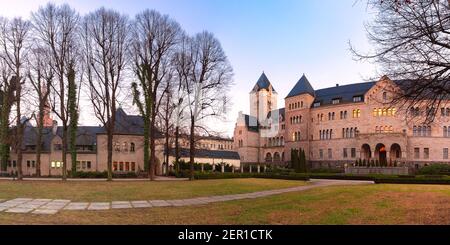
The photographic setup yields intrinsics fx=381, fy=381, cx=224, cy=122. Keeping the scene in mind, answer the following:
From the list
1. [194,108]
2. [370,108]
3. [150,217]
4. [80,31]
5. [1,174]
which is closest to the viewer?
[150,217]

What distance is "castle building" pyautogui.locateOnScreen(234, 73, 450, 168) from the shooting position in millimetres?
68312

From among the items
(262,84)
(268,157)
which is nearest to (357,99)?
(268,157)

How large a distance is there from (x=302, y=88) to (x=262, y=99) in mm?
21141

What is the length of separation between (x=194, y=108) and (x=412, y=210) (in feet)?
88.2

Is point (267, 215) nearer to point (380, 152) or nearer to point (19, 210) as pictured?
point (19, 210)

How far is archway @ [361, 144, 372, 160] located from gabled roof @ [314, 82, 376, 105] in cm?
1010

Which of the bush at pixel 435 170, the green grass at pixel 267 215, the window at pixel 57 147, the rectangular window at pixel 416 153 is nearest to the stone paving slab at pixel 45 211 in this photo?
the green grass at pixel 267 215

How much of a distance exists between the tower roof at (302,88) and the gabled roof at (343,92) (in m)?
2.18

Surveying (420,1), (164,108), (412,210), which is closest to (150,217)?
(412,210)

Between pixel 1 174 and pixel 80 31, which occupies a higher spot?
pixel 80 31

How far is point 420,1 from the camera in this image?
11.4 m

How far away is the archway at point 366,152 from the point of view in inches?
2849

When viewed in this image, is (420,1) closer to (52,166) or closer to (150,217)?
(150,217)
